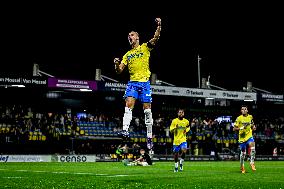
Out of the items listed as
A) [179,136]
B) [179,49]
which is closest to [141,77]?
[179,136]

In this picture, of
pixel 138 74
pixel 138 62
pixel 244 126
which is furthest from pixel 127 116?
pixel 244 126

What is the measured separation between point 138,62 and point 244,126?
879cm

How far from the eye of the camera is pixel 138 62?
39.5 feet

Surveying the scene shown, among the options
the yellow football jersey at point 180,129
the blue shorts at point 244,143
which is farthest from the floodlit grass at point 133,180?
the yellow football jersey at point 180,129

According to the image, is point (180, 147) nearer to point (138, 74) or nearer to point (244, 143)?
point (244, 143)

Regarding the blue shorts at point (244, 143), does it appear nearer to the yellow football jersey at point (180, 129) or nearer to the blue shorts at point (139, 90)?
the yellow football jersey at point (180, 129)

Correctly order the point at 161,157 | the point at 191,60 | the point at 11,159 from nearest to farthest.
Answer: the point at 11,159 → the point at 161,157 → the point at 191,60

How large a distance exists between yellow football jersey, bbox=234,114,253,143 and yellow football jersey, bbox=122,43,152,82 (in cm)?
858

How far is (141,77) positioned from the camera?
1204 cm

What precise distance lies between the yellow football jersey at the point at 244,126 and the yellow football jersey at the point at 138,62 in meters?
8.58

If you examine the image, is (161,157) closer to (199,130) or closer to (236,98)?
(199,130)

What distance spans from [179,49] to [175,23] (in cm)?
689

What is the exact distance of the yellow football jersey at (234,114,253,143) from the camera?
1953 cm

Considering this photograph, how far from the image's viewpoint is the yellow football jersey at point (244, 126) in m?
19.5
